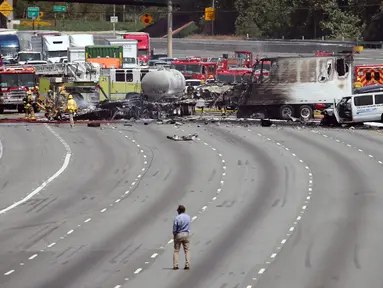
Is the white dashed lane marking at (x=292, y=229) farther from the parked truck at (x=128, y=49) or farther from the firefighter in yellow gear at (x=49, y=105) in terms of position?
the parked truck at (x=128, y=49)

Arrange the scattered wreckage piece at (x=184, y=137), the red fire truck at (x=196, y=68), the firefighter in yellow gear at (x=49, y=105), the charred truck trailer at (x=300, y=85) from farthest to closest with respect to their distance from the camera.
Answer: the red fire truck at (x=196, y=68) < the firefighter in yellow gear at (x=49, y=105) < the charred truck trailer at (x=300, y=85) < the scattered wreckage piece at (x=184, y=137)

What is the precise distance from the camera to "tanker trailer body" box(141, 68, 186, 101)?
56969 millimetres

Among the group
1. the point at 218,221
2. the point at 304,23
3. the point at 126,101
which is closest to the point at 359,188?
the point at 218,221

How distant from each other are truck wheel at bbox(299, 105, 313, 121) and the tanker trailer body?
6857 mm

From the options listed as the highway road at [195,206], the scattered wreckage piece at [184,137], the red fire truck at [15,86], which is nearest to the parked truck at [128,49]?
the red fire truck at [15,86]

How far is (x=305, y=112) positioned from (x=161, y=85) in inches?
308

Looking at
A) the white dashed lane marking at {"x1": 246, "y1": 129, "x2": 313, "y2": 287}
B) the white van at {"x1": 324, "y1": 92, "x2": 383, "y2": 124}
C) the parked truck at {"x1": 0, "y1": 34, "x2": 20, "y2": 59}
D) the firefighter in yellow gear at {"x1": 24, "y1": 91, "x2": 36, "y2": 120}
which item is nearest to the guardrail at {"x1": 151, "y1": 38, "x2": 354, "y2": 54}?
the parked truck at {"x1": 0, "y1": 34, "x2": 20, "y2": 59}

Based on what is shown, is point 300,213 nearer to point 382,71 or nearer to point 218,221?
point 218,221

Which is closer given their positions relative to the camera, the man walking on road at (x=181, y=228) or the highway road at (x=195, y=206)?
the man walking on road at (x=181, y=228)

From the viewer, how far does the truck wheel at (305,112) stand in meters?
54.4

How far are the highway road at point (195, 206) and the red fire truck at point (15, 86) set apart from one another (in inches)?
350

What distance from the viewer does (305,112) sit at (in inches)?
2144

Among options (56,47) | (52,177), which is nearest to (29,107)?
(52,177)

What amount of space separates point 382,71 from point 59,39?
96.6ft
